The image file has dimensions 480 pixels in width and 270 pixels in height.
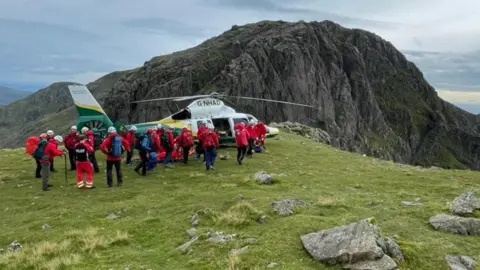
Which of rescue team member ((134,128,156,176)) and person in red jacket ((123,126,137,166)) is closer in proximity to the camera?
rescue team member ((134,128,156,176))

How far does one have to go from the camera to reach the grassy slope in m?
10.1

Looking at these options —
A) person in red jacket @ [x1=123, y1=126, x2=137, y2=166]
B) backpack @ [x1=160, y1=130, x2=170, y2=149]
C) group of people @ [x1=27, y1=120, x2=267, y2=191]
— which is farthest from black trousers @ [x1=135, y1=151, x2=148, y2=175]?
person in red jacket @ [x1=123, y1=126, x2=137, y2=166]

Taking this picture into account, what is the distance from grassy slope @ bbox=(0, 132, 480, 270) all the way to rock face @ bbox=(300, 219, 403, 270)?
0.27 meters

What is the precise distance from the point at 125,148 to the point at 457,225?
47.5ft

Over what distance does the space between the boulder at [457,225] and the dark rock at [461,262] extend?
1712mm

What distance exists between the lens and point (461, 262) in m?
9.30

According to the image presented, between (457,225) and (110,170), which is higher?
(110,170)

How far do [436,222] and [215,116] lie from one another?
18.8 meters

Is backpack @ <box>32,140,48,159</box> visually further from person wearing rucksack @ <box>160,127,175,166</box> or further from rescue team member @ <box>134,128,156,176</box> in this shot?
person wearing rucksack @ <box>160,127,175,166</box>

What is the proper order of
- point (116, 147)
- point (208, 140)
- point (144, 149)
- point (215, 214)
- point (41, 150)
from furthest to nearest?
point (208, 140)
point (144, 149)
point (41, 150)
point (116, 147)
point (215, 214)

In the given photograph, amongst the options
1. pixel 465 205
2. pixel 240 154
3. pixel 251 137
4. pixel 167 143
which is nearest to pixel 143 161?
pixel 167 143

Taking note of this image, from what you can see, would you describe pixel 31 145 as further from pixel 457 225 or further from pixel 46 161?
pixel 457 225

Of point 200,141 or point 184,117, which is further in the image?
point 184,117

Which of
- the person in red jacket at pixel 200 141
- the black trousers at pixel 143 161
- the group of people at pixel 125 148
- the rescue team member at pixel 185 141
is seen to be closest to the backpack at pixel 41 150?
the group of people at pixel 125 148
